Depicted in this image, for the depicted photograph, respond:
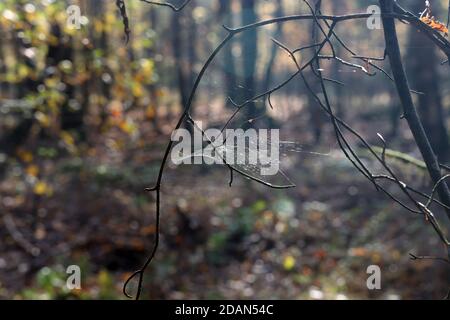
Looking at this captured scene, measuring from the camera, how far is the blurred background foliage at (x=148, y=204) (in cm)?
695

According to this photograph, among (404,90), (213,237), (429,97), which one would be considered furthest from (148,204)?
(404,90)

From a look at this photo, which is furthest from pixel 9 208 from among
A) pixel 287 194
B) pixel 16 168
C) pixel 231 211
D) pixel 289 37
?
pixel 289 37

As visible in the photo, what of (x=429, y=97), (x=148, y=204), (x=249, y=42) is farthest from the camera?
(x=249, y=42)

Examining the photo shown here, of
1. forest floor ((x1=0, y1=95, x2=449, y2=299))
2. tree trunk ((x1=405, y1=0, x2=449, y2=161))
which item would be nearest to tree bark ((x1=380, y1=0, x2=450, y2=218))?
forest floor ((x1=0, y1=95, x2=449, y2=299))

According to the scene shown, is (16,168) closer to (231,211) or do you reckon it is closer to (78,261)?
(78,261)

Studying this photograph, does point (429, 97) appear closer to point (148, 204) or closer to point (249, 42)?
point (148, 204)

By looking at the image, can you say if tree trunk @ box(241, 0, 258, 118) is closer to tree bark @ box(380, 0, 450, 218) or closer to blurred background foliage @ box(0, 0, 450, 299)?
blurred background foliage @ box(0, 0, 450, 299)

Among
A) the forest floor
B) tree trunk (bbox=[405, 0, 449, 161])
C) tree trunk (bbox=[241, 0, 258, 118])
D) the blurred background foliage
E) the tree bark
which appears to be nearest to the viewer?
the tree bark

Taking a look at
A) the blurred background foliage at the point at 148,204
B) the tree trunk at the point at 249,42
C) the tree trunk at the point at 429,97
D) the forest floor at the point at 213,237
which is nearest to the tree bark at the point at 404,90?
the blurred background foliage at the point at 148,204

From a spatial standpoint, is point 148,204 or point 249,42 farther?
point 249,42

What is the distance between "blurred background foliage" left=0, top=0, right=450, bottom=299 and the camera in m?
6.95

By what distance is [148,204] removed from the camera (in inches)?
465

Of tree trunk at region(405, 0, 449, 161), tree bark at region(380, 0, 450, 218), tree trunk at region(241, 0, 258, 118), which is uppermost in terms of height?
tree trunk at region(241, 0, 258, 118)

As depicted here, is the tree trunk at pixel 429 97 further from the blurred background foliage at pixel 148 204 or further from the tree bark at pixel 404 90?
the tree bark at pixel 404 90
